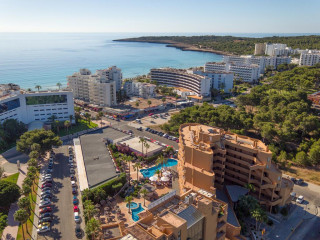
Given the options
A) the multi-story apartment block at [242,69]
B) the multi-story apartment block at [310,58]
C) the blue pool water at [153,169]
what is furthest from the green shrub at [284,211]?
the multi-story apartment block at [310,58]

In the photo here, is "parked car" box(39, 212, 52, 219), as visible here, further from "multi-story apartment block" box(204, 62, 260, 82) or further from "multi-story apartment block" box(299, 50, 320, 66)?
"multi-story apartment block" box(299, 50, 320, 66)

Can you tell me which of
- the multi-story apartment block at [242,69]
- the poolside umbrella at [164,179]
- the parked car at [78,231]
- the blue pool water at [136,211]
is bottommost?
the blue pool water at [136,211]

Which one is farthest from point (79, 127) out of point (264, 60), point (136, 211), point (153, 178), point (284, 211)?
point (264, 60)

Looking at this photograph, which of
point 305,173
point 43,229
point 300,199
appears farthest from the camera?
point 305,173

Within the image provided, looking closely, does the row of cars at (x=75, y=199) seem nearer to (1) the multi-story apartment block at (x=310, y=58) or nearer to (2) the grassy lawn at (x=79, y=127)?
(2) the grassy lawn at (x=79, y=127)

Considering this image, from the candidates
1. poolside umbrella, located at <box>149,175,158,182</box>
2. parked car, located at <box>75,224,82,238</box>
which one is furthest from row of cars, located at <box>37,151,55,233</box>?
poolside umbrella, located at <box>149,175,158,182</box>

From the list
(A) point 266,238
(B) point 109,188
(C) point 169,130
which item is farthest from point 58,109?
(A) point 266,238

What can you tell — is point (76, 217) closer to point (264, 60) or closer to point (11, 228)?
point (11, 228)
